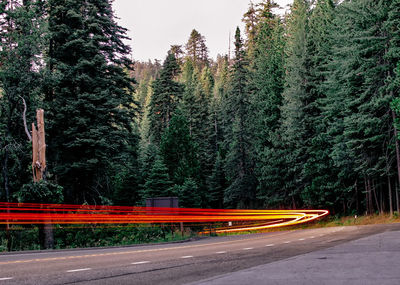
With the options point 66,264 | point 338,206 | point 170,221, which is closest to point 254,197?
point 338,206

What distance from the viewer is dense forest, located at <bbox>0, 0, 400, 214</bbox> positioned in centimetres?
2889

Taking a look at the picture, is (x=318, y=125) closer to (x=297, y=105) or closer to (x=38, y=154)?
(x=297, y=105)

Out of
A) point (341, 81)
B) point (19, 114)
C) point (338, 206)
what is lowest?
point (338, 206)

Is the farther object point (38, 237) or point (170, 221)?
point (170, 221)

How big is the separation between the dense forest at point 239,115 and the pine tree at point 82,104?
0.10 m

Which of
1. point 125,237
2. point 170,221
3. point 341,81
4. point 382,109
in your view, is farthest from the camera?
point 341,81

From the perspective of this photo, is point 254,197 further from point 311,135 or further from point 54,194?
point 54,194

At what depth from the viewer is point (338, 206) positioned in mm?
52656

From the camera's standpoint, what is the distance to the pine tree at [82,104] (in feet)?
98.9

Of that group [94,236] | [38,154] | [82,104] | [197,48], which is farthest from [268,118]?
[197,48]

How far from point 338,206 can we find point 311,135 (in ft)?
31.2

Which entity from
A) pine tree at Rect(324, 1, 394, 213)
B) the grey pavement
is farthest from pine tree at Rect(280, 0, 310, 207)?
the grey pavement

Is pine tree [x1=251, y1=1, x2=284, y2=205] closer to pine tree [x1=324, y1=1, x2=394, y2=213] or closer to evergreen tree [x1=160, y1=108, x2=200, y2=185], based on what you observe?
evergreen tree [x1=160, y1=108, x2=200, y2=185]

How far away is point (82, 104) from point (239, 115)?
35592 mm
